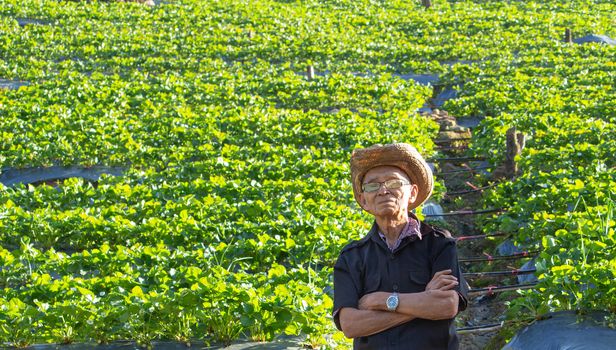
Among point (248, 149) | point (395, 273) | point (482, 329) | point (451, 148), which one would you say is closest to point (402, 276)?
point (395, 273)

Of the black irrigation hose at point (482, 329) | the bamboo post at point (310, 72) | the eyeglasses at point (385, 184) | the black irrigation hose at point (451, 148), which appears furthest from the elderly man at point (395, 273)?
the bamboo post at point (310, 72)

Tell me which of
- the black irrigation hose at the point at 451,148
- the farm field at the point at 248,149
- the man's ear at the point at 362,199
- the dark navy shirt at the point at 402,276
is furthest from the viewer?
the black irrigation hose at the point at 451,148

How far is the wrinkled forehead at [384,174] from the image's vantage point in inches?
177

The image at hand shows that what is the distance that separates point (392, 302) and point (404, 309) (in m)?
0.06

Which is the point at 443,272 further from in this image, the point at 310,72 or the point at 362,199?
the point at 310,72

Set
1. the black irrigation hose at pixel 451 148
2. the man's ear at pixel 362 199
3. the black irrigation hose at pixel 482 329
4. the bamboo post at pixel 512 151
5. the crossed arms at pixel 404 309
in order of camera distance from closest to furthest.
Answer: the crossed arms at pixel 404 309 < the man's ear at pixel 362 199 < the black irrigation hose at pixel 482 329 < the bamboo post at pixel 512 151 < the black irrigation hose at pixel 451 148

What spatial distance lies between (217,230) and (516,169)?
518 centimetres

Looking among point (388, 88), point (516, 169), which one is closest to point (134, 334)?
point (516, 169)

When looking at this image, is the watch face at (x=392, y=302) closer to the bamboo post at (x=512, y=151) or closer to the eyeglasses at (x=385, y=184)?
→ the eyeglasses at (x=385, y=184)

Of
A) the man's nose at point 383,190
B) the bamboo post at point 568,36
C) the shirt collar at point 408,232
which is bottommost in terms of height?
the bamboo post at point 568,36

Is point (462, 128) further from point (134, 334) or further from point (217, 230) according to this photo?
point (134, 334)

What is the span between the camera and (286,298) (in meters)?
6.51

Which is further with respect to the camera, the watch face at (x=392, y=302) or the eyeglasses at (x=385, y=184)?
the eyeglasses at (x=385, y=184)

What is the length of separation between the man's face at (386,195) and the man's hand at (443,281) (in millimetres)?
354
